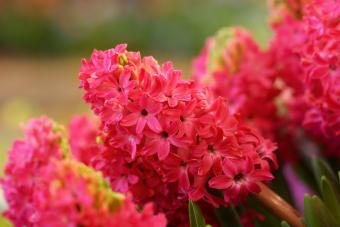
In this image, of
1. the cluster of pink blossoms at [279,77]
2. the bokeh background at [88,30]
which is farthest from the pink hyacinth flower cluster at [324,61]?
the bokeh background at [88,30]

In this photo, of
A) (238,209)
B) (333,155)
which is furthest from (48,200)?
(333,155)

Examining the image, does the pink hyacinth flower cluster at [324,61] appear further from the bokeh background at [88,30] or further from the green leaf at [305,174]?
the bokeh background at [88,30]

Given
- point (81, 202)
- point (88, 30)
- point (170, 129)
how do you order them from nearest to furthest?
point (81, 202) → point (170, 129) → point (88, 30)

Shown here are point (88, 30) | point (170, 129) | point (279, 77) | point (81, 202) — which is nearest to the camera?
point (81, 202)

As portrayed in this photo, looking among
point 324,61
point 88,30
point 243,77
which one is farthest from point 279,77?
point 88,30

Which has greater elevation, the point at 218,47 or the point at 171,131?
the point at 218,47

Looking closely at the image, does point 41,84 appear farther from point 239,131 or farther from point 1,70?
point 239,131

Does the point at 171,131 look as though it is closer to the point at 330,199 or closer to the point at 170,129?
the point at 170,129
